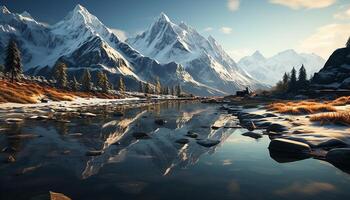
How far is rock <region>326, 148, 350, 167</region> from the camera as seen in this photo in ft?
48.3

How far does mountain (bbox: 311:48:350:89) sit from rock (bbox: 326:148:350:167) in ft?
323

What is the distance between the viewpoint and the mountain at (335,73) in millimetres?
107588

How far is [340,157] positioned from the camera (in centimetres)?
1496

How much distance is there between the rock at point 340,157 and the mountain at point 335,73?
9830 cm

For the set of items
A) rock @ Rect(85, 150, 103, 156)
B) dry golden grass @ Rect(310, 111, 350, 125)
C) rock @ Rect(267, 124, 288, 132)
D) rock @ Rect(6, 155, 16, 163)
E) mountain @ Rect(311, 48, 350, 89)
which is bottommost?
rock @ Rect(85, 150, 103, 156)

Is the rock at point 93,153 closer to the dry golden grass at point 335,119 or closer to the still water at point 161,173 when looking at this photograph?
the still water at point 161,173

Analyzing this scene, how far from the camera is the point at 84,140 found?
23.1 meters

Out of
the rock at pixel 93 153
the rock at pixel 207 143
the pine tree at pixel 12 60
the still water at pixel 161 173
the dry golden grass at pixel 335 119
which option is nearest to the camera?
the still water at pixel 161 173

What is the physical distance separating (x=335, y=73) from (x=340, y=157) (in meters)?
113

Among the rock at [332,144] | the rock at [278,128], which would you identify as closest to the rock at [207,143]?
the rock at [278,128]

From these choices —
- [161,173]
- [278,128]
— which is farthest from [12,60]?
[161,173]

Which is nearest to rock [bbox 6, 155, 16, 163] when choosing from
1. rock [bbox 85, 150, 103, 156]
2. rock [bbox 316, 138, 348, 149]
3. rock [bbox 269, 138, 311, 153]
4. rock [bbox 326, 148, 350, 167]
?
rock [bbox 85, 150, 103, 156]

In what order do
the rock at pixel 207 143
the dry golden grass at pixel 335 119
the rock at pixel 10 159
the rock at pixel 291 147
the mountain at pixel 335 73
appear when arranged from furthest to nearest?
the mountain at pixel 335 73, the dry golden grass at pixel 335 119, the rock at pixel 207 143, the rock at pixel 291 147, the rock at pixel 10 159

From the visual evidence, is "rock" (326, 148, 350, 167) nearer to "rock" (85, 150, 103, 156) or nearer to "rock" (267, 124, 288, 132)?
"rock" (267, 124, 288, 132)
